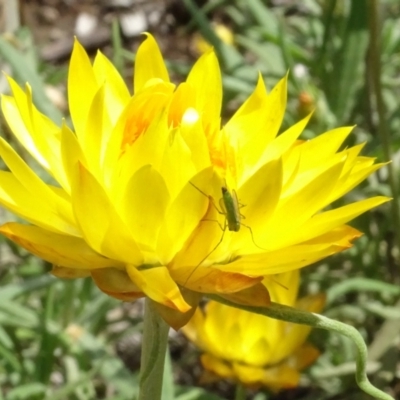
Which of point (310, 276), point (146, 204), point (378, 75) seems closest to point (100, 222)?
point (146, 204)

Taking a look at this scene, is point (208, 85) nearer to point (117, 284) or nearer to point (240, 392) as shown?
point (117, 284)

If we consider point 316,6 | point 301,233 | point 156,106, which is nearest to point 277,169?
point 301,233

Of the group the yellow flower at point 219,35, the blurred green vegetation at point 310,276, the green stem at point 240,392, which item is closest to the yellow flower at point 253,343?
the green stem at point 240,392

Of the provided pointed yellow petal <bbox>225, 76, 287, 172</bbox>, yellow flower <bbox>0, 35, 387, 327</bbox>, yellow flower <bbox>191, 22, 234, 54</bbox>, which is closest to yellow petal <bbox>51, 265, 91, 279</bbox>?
yellow flower <bbox>0, 35, 387, 327</bbox>

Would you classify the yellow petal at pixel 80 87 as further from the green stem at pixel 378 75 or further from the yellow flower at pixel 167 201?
the green stem at pixel 378 75

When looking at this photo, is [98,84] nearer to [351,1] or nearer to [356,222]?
[351,1]
